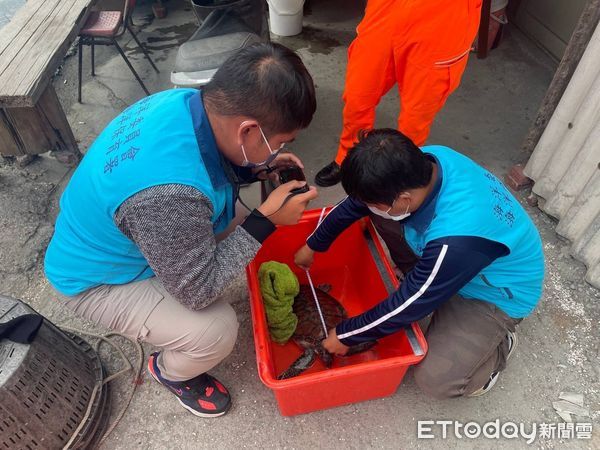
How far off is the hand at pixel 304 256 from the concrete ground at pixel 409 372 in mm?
360

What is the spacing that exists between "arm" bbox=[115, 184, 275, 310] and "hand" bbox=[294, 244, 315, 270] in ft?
1.73

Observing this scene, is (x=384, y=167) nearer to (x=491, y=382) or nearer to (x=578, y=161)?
(x=491, y=382)

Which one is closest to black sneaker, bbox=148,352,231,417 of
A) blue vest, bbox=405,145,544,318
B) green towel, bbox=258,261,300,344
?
green towel, bbox=258,261,300,344

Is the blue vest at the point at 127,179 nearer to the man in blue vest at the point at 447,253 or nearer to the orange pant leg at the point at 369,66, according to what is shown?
the man in blue vest at the point at 447,253

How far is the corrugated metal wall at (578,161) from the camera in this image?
1822mm

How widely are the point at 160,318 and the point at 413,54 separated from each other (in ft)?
5.14

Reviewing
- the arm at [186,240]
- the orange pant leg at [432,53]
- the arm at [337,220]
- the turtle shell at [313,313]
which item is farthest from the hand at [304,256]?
the orange pant leg at [432,53]

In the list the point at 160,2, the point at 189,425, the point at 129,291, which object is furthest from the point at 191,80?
the point at 160,2

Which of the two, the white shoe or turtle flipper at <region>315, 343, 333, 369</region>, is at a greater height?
the white shoe

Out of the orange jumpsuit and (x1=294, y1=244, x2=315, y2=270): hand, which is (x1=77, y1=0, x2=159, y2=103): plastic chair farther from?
(x1=294, y1=244, x2=315, y2=270): hand

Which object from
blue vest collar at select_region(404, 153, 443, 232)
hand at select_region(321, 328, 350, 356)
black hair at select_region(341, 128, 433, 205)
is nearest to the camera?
black hair at select_region(341, 128, 433, 205)

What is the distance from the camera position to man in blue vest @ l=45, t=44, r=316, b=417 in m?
1.02

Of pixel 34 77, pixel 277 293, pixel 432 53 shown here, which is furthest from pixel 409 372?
pixel 34 77

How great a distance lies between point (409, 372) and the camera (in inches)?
66.7
